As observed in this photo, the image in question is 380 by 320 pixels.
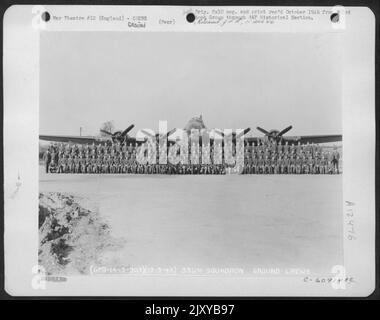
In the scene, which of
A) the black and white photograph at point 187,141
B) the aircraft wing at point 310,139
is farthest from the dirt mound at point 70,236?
the aircraft wing at point 310,139

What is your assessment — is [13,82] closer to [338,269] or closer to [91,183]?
[91,183]

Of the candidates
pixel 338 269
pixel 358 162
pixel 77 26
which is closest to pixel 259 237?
pixel 338 269

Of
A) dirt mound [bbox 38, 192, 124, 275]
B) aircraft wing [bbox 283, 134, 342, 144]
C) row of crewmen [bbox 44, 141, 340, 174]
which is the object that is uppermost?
aircraft wing [bbox 283, 134, 342, 144]

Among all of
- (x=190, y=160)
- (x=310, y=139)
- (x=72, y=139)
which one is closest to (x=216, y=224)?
(x=190, y=160)

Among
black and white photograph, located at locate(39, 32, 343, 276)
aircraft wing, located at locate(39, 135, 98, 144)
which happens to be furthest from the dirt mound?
aircraft wing, located at locate(39, 135, 98, 144)

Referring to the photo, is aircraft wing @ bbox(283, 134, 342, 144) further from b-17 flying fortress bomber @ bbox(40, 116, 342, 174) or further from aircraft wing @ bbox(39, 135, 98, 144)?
aircraft wing @ bbox(39, 135, 98, 144)

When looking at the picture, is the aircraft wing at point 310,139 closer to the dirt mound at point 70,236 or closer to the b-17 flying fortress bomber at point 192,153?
the b-17 flying fortress bomber at point 192,153

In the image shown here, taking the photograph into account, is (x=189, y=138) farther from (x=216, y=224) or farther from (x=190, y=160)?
(x=216, y=224)

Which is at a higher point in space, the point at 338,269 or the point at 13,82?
the point at 13,82
